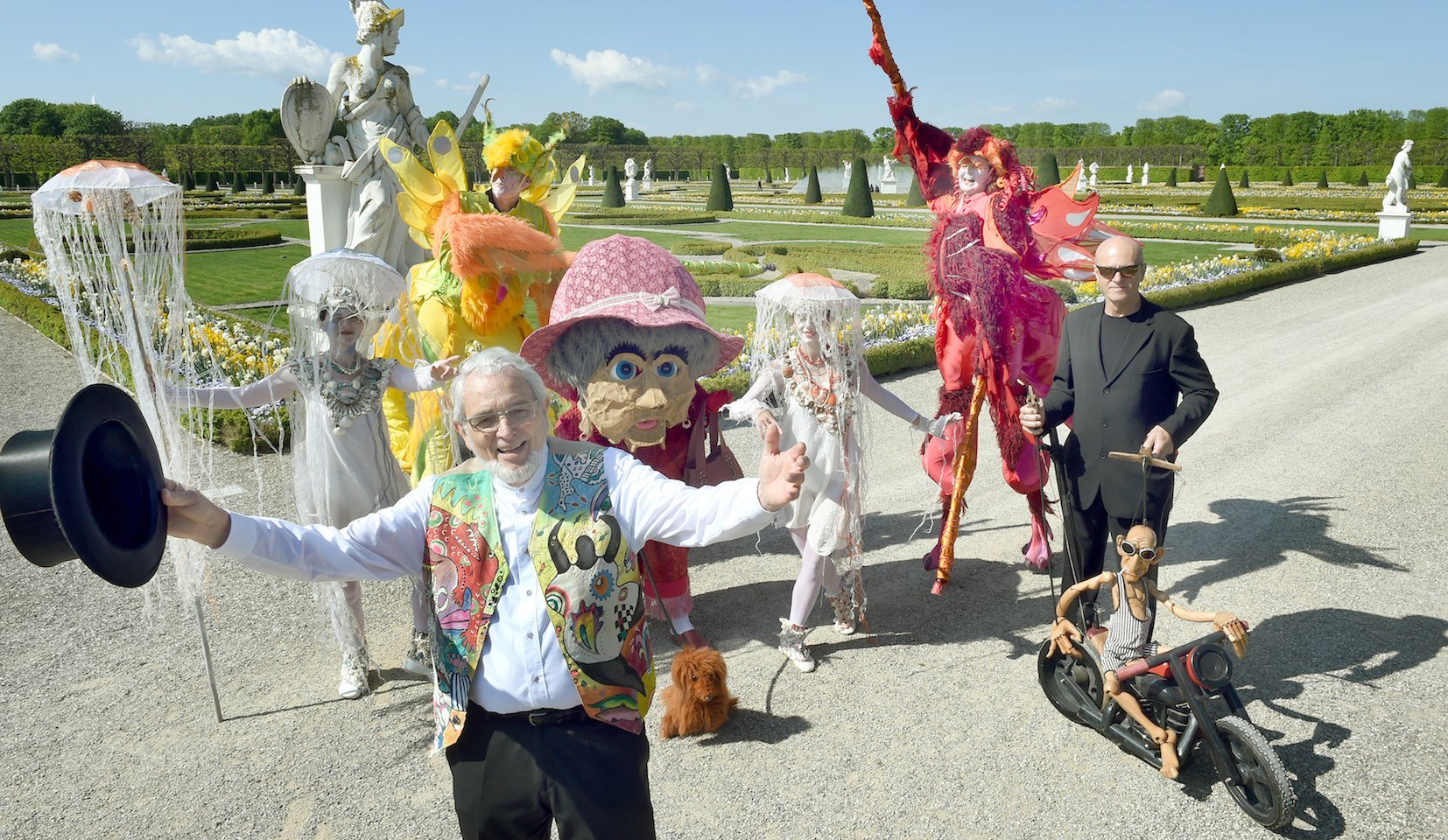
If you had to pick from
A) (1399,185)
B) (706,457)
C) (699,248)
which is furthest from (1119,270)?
(1399,185)

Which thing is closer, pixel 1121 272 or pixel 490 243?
pixel 1121 272

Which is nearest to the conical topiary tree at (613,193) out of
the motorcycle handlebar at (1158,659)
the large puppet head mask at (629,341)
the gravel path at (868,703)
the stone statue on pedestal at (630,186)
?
the stone statue on pedestal at (630,186)

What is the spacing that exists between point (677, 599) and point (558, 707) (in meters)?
2.23

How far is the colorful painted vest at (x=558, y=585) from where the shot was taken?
7.11ft

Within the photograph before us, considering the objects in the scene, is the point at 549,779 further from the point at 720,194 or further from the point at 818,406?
the point at 720,194

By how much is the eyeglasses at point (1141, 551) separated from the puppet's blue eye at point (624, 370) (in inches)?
74.7

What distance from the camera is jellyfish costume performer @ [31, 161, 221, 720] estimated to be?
11.8 ft

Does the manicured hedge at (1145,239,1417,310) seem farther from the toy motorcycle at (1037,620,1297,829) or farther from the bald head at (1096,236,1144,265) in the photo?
the toy motorcycle at (1037,620,1297,829)

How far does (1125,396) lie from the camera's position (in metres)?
3.86

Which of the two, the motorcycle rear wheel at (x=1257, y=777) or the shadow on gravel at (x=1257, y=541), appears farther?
the shadow on gravel at (x=1257, y=541)

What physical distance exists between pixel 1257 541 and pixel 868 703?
10.3ft

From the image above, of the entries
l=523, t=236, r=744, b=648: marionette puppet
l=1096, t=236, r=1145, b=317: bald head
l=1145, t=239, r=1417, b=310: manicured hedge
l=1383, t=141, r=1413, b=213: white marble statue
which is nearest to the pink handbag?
l=523, t=236, r=744, b=648: marionette puppet

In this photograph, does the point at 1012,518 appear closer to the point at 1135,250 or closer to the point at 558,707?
the point at 1135,250

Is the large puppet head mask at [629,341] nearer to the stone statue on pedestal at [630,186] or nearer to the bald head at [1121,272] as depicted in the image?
the bald head at [1121,272]
